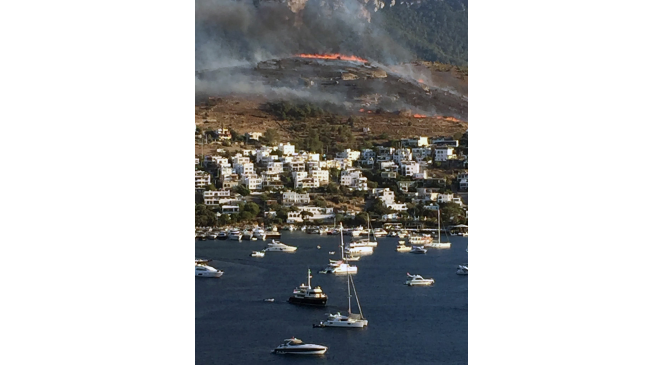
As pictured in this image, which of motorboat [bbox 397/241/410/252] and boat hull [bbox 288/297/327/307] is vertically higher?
motorboat [bbox 397/241/410/252]

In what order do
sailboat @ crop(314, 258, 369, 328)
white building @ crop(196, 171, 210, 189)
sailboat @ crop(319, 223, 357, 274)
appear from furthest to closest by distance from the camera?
white building @ crop(196, 171, 210, 189)
sailboat @ crop(319, 223, 357, 274)
sailboat @ crop(314, 258, 369, 328)

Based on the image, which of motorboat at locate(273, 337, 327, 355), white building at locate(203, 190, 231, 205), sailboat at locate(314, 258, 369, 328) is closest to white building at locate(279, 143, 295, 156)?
white building at locate(203, 190, 231, 205)

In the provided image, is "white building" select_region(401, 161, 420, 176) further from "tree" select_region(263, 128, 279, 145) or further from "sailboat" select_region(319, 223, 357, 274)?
"tree" select_region(263, 128, 279, 145)

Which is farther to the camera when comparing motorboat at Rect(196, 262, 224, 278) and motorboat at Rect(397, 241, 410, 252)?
motorboat at Rect(397, 241, 410, 252)

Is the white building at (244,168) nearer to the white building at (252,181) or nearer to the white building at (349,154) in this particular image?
the white building at (252,181)

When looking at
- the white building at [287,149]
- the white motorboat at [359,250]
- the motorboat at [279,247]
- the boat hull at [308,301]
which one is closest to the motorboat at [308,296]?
the boat hull at [308,301]
